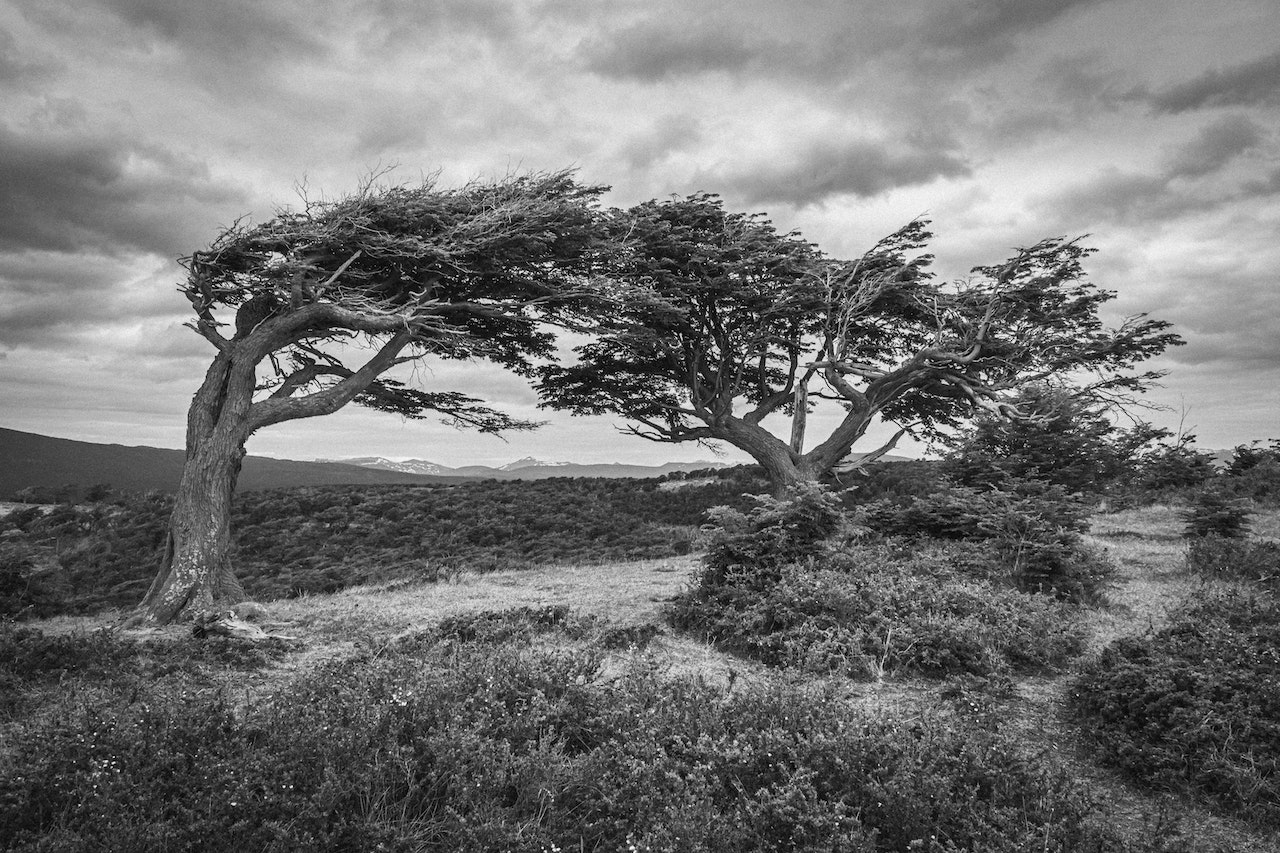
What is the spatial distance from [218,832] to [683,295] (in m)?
14.8

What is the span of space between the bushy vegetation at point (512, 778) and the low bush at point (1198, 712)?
0.84m

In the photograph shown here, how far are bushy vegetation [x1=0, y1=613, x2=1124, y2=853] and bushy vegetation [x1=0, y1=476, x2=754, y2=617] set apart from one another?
33.2 ft

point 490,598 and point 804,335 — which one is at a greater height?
point 804,335

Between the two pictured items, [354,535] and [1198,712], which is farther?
[354,535]

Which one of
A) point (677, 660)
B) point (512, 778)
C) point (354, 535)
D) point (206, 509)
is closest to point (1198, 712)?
point (677, 660)

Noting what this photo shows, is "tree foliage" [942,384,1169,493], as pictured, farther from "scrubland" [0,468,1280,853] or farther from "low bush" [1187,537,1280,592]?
"scrubland" [0,468,1280,853]

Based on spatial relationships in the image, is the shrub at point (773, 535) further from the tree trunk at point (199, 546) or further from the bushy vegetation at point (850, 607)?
the tree trunk at point (199, 546)

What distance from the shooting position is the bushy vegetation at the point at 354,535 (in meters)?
15.1

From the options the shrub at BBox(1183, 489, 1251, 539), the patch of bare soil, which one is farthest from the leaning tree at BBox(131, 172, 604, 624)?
the shrub at BBox(1183, 489, 1251, 539)

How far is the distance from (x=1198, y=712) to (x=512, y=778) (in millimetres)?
4698

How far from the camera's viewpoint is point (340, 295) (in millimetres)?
12617

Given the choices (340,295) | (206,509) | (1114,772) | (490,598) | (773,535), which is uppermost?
(340,295)

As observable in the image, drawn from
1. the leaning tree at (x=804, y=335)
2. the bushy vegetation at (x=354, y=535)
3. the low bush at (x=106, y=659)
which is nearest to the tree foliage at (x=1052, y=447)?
the leaning tree at (x=804, y=335)

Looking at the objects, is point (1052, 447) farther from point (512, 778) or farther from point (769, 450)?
point (512, 778)
